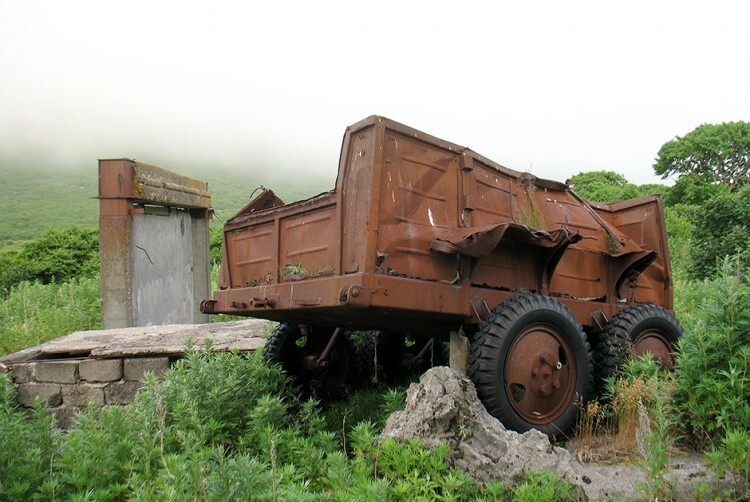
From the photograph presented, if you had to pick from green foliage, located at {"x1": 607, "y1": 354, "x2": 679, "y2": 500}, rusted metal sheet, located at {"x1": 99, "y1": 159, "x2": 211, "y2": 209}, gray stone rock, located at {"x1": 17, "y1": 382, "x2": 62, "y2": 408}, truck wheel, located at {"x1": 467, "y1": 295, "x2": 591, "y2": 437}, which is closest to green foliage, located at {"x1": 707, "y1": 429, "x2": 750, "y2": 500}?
green foliage, located at {"x1": 607, "y1": 354, "x2": 679, "y2": 500}

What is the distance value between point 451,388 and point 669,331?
2.66 meters

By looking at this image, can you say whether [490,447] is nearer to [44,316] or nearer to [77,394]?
[77,394]

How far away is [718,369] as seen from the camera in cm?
385

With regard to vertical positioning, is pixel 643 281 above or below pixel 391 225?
Answer: below

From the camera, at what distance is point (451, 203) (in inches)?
169

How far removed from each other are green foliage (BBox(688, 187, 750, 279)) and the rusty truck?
286 inches

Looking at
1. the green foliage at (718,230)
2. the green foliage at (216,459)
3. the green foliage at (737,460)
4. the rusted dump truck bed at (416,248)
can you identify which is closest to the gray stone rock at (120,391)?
the green foliage at (216,459)

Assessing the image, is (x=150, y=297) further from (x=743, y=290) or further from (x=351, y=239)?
(x=743, y=290)

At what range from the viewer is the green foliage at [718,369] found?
12.0 ft

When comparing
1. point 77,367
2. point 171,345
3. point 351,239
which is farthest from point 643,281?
point 77,367

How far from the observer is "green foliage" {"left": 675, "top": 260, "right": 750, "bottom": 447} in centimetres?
365

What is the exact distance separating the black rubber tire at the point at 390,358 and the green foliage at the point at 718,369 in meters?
2.53

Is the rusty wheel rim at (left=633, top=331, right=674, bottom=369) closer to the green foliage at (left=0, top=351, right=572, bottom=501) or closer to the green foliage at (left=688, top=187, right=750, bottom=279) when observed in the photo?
the green foliage at (left=0, top=351, right=572, bottom=501)

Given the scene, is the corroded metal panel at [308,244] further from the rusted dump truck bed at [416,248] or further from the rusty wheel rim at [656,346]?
the rusty wheel rim at [656,346]
